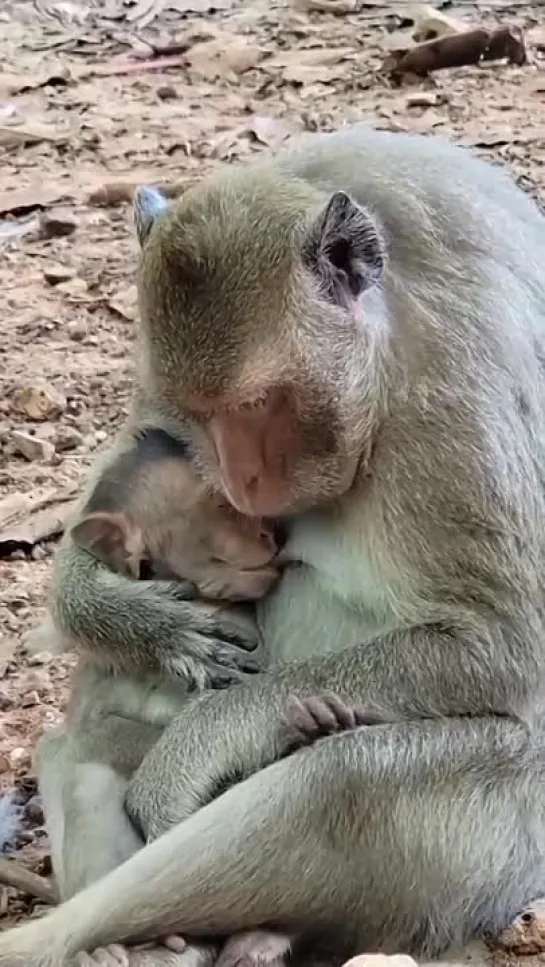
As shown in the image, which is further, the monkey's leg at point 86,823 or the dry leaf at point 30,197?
the dry leaf at point 30,197

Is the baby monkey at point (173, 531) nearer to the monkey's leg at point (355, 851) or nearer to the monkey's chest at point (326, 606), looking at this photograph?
the monkey's chest at point (326, 606)

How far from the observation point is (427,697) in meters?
4.55

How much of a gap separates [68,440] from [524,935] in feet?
12.1

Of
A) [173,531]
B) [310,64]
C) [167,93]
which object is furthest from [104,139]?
[173,531]

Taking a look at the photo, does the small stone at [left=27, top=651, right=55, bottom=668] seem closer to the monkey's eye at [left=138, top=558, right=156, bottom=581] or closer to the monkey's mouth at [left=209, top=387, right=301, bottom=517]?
the monkey's eye at [left=138, top=558, right=156, bottom=581]

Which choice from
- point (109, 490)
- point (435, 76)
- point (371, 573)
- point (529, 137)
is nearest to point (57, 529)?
point (109, 490)

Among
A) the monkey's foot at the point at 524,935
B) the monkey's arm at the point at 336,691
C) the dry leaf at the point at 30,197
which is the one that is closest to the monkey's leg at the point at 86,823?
the monkey's arm at the point at 336,691

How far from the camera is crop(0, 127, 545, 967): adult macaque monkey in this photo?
4320 millimetres

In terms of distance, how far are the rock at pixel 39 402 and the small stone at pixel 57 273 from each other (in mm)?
1205

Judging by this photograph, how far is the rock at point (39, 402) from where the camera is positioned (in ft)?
25.9

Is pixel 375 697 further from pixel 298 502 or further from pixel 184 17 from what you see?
pixel 184 17

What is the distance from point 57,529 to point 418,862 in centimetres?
304

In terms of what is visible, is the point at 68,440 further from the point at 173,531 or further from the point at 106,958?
the point at 106,958

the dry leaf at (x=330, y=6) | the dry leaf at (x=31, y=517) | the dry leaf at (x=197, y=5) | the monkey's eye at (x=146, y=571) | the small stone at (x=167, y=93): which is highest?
the monkey's eye at (x=146, y=571)
